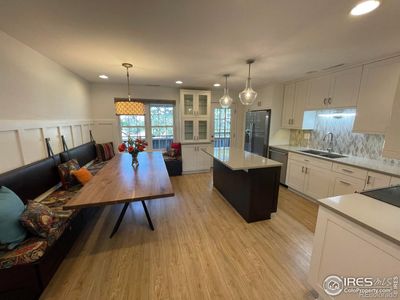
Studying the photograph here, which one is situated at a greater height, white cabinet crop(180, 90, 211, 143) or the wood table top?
white cabinet crop(180, 90, 211, 143)

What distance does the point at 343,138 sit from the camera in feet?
10.2

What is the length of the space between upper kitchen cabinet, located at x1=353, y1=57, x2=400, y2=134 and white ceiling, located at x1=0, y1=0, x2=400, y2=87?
24 cm

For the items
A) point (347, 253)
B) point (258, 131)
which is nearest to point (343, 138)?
point (258, 131)

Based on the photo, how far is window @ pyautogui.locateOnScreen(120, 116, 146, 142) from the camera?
4426 millimetres

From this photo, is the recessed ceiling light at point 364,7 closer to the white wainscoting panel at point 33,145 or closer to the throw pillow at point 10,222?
the throw pillow at point 10,222

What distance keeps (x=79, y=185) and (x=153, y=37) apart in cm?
233

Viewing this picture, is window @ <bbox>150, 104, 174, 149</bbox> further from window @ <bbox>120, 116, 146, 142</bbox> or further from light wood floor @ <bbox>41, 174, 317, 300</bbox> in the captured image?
light wood floor @ <bbox>41, 174, 317, 300</bbox>

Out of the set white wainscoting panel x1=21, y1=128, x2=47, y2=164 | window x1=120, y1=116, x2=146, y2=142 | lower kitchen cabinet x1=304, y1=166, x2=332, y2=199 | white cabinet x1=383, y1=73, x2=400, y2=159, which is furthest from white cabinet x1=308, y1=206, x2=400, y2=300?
window x1=120, y1=116, x2=146, y2=142

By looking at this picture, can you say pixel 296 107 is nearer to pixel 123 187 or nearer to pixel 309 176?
pixel 309 176

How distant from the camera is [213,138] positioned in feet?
16.7

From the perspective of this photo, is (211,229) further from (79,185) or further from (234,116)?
(234,116)

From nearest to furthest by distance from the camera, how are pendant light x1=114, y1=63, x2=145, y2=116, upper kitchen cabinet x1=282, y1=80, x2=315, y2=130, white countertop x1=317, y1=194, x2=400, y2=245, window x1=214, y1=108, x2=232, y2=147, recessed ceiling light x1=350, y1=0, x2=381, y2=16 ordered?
white countertop x1=317, y1=194, x2=400, y2=245
recessed ceiling light x1=350, y1=0, x2=381, y2=16
pendant light x1=114, y1=63, x2=145, y2=116
upper kitchen cabinet x1=282, y1=80, x2=315, y2=130
window x1=214, y1=108, x2=232, y2=147

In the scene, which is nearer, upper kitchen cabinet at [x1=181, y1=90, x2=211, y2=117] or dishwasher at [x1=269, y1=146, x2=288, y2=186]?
dishwasher at [x1=269, y1=146, x2=288, y2=186]

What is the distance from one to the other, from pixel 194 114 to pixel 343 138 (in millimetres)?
3302
